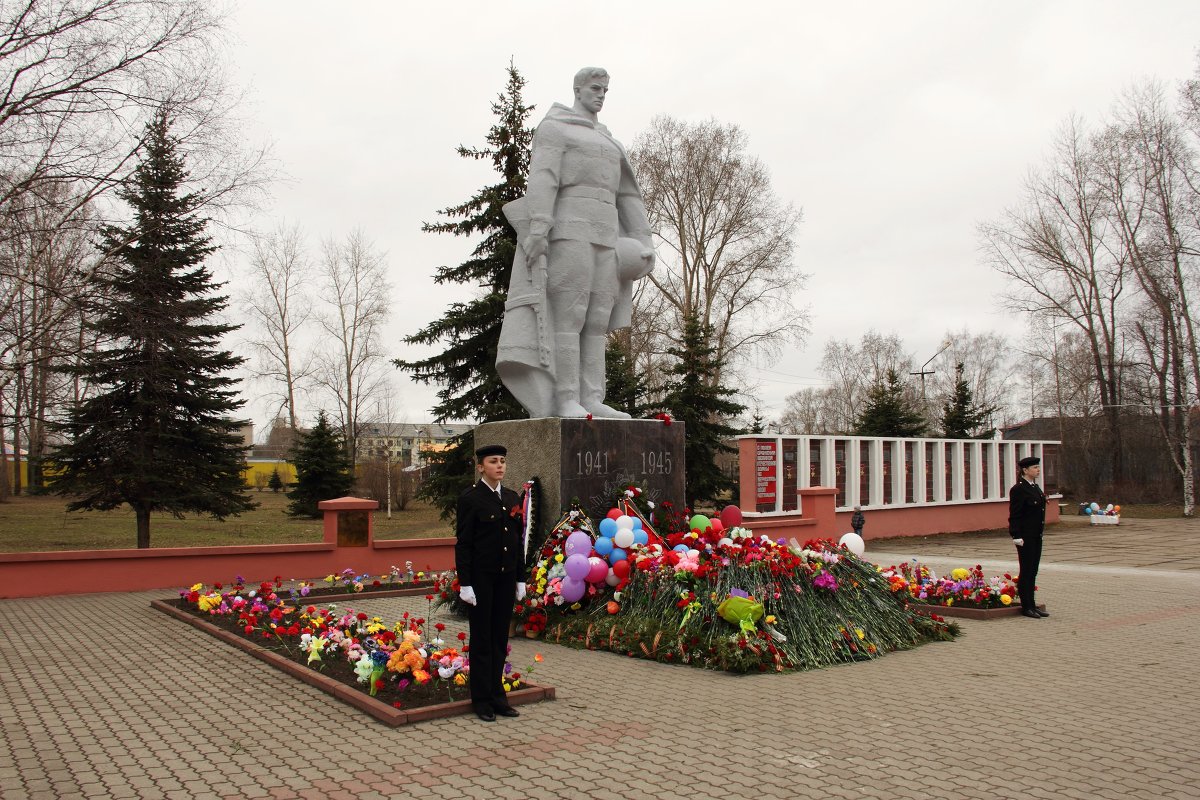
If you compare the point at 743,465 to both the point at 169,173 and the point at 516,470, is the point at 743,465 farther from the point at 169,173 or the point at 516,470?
the point at 169,173

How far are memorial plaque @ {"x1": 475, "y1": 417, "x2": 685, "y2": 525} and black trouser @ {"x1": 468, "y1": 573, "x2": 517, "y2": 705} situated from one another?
2.72m

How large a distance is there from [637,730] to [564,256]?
4882mm

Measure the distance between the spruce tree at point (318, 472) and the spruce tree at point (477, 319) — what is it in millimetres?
6953

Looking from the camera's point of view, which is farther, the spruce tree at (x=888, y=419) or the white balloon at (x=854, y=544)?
the spruce tree at (x=888, y=419)

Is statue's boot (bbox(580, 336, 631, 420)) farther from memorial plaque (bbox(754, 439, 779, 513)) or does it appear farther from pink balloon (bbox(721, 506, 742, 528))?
memorial plaque (bbox(754, 439, 779, 513))

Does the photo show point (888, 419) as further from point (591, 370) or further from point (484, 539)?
point (484, 539)

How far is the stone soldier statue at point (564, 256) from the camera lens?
8.02 metres

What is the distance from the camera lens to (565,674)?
18.4 feet

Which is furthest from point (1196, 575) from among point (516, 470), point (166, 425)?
point (166, 425)

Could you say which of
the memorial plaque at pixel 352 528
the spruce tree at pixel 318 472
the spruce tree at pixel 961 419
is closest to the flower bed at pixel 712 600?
the memorial plaque at pixel 352 528

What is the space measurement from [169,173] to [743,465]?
1135 centimetres

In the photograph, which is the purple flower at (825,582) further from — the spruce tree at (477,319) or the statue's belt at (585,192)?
the spruce tree at (477,319)

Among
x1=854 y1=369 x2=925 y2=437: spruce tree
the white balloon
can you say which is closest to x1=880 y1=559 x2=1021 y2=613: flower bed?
the white balloon

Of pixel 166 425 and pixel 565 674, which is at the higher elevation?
pixel 166 425
